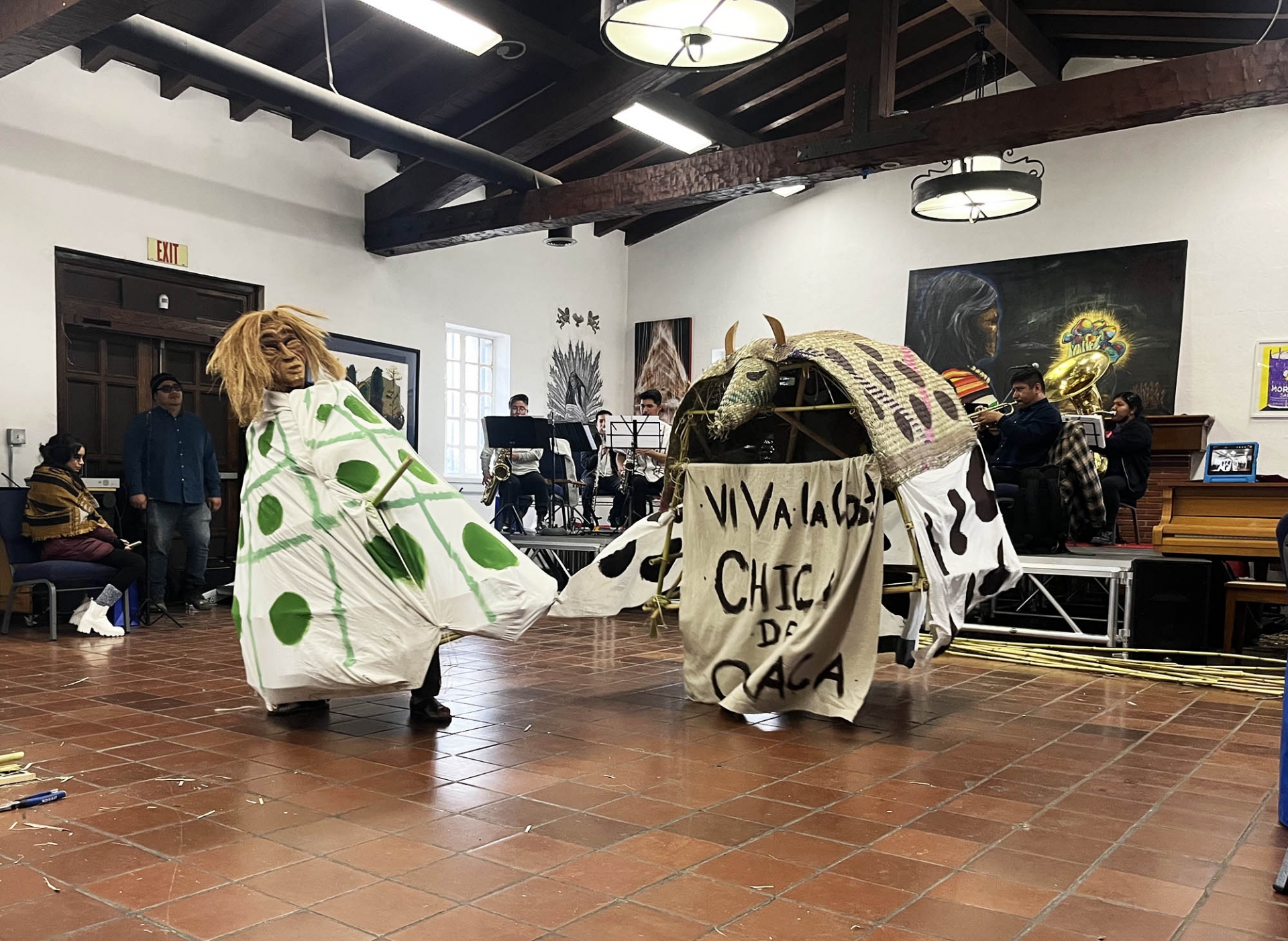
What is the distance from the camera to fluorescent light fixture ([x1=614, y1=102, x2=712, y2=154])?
970 centimetres

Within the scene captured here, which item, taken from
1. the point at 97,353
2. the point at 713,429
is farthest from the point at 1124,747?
the point at 97,353

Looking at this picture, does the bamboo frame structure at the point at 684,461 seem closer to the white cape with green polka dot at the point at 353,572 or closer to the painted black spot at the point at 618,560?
the painted black spot at the point at 618,560

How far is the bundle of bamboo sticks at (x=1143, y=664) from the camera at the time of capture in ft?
17.3

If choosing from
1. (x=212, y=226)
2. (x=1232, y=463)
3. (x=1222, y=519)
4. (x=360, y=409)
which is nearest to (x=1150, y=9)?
(x=1232, y=463)

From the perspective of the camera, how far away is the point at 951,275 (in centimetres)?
1170

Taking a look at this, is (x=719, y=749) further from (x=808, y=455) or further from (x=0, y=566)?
(x=0, y=566)

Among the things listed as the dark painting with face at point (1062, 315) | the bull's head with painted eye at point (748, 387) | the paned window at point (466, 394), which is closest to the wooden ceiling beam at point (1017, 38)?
the dark painting with face at point (1062, 315)

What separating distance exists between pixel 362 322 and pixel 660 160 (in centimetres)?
407

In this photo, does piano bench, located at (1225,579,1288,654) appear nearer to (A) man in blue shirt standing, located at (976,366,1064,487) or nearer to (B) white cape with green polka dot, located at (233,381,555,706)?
(A) man in blue shirt standing, located at (976,366,1064,487)

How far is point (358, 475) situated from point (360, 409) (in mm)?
323

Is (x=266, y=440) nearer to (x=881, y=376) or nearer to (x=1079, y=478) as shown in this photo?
(x=881, y=376)

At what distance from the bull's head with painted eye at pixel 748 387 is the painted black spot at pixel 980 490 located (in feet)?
2.97

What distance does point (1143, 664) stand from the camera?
18.5 ft

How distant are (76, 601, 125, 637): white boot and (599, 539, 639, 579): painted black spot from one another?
371 centimetres
